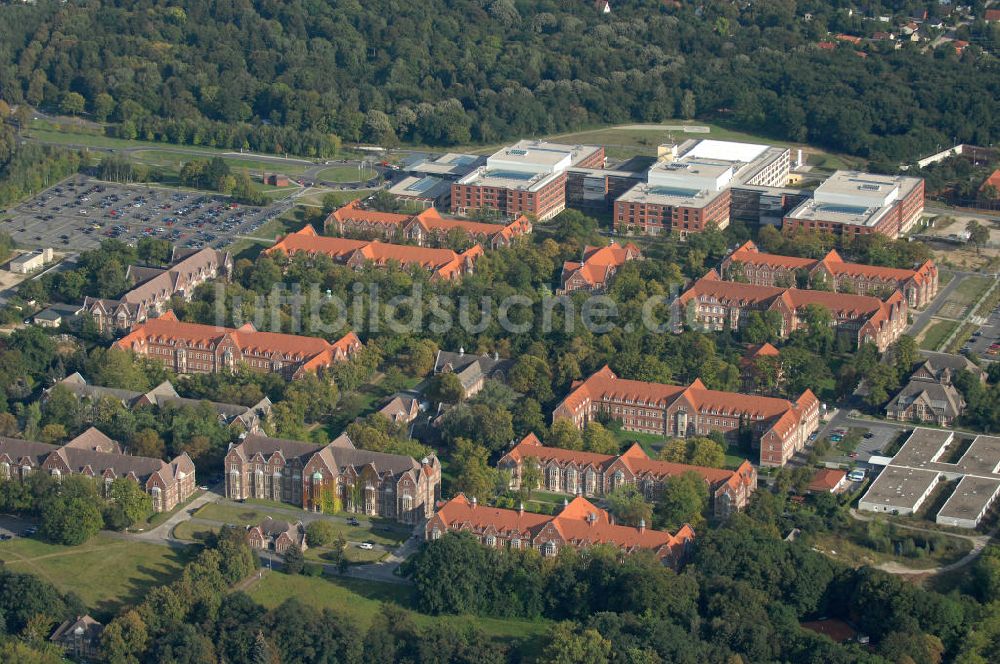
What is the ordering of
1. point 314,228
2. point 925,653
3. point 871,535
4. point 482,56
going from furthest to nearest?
point 482,56, point 314,228, point 871,535, point 925,653

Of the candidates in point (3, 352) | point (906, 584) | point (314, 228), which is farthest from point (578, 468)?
point (314, 228)

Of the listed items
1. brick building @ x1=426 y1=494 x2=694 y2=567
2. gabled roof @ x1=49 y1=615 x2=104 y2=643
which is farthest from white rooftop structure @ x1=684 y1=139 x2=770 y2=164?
gabled roof @ x1=49 y1=615 x2=104 y2=643

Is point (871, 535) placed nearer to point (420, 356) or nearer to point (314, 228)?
point (420, 356)

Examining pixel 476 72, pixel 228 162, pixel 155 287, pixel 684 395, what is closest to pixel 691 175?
pixel 684 395

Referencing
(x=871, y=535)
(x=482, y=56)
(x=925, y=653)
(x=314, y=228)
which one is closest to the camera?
(x=925, y=653)

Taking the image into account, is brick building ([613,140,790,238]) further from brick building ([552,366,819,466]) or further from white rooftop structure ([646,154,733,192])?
brick building ([552,366,819,466])

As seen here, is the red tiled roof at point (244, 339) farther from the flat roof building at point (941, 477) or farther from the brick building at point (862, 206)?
the brick building at point (862, 206)

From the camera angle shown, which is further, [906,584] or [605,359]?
[605,359]
